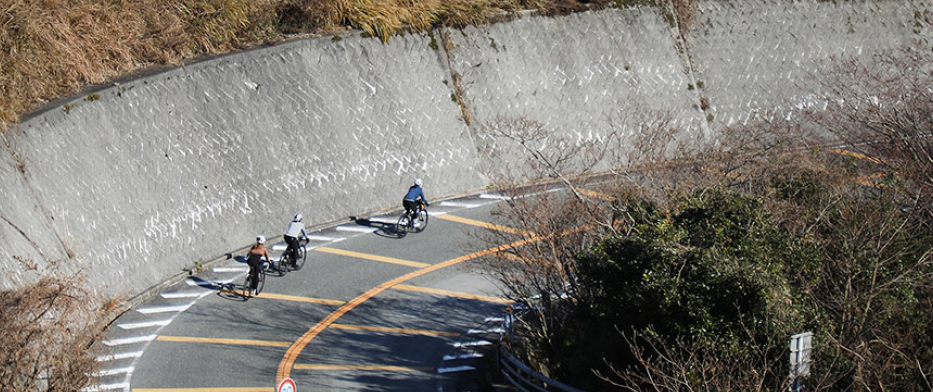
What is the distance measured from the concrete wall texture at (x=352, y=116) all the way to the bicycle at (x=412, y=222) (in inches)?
59.4

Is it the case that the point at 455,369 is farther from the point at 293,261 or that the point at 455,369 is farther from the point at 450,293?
the point at 293,261

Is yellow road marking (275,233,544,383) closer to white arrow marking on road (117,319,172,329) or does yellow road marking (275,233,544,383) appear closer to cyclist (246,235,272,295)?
cyclist (246,235,272,295)

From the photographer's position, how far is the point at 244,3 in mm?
26156

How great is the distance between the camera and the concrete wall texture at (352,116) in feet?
65.4

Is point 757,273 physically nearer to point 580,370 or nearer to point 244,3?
point 580,370

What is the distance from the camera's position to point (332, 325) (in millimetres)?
19812

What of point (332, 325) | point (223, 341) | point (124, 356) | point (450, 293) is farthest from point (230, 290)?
point (450, 293)

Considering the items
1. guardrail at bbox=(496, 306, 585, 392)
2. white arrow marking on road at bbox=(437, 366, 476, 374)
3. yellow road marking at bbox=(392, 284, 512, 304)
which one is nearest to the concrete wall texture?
yellow road marking at bbox=(392, 284, 512, 304)

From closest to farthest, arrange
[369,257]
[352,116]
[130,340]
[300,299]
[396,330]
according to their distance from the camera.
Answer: [130,340] → [396,330] → [300,299] → [369,257] → [352,116]

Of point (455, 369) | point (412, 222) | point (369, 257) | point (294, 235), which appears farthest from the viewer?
point (412, 222)

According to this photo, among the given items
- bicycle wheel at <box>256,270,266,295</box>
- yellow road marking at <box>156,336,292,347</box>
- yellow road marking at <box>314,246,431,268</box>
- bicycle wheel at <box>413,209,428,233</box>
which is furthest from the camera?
bicycle wheel at <box>413,209,428,233</box>

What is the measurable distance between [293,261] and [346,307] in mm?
2205

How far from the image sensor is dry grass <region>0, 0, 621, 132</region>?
2117 centimetres

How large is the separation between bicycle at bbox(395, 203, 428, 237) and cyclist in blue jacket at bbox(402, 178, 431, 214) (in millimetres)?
109
